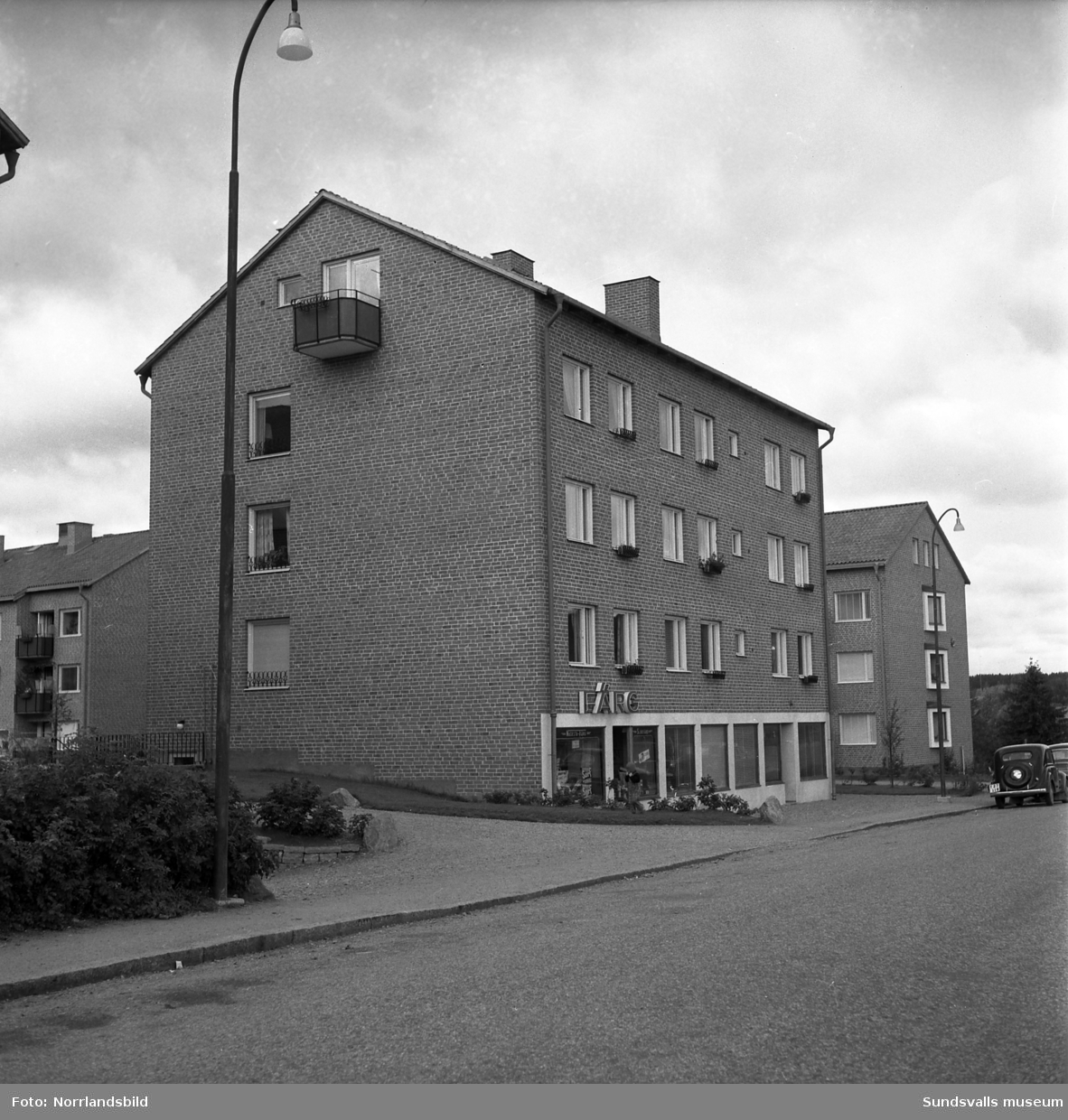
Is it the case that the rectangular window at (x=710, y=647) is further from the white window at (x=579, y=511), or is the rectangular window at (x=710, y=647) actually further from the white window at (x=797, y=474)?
the white window at (x=797, y=474)

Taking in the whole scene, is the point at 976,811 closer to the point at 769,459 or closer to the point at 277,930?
the point at 769,459

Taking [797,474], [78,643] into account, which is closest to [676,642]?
[797,474]

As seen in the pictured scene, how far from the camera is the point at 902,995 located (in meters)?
8.18

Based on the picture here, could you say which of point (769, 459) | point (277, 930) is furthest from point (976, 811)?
point (277, 930)

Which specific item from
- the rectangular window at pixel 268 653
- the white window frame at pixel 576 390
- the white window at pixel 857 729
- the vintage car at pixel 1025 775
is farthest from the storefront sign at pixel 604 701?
the white window at pixel 857 729

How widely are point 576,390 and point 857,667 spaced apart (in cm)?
3178

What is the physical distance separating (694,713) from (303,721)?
394 inches

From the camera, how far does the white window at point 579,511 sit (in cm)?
3127

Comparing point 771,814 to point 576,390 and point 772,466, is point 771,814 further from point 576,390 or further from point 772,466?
point 772,466

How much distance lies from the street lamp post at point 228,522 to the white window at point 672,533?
70.4 ft

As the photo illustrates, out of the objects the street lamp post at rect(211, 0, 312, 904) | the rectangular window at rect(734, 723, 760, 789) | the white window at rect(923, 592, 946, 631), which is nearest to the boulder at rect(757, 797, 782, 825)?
the rectangular window at rect(734, 723, 760, 789)

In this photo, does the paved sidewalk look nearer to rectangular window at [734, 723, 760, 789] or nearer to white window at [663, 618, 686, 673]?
white window at [663, 618, 686, 673]

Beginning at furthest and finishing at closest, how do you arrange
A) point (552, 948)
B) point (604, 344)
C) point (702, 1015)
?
point (604, 344) < point (552, 948) < point (702, 1015)

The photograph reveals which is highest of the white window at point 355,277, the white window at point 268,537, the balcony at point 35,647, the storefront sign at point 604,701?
the white window at point 355,277
